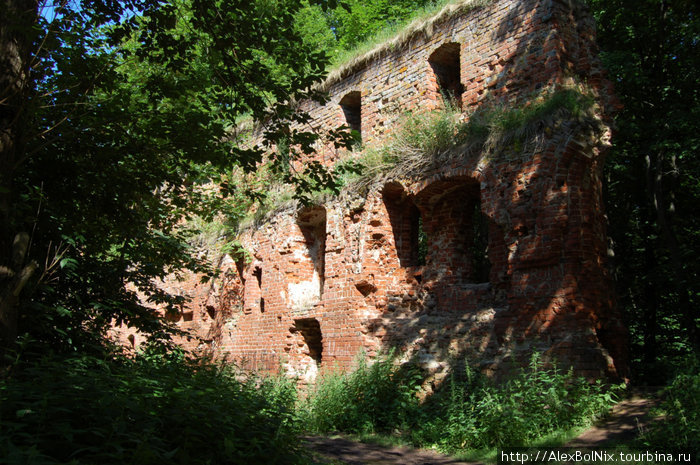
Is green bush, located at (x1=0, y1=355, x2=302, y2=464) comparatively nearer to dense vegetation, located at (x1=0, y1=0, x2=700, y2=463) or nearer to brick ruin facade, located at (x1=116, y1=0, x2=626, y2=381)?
dense vegetation, located at (x1=0, y1=0, x2=700, y2=463)

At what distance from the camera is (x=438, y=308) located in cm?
881

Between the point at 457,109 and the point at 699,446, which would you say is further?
the point at 457,109

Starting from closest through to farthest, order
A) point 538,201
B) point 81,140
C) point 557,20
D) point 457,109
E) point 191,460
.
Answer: point 191,460, point 81,140, point 538,201, point 557,20, point 457,109

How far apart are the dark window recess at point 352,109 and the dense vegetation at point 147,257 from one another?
2.54 m

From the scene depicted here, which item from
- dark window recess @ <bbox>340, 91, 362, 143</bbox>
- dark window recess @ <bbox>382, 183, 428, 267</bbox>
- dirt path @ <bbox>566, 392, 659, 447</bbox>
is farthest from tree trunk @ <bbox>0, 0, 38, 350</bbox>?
dark window recess @ <bbox>340, 91, 362, 143</bbox>

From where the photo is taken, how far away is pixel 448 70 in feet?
34.0

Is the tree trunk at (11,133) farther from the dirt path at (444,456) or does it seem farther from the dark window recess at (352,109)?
the dark window recess at (352,109)

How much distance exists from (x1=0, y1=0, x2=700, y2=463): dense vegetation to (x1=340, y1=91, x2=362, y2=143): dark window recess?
2538 mm

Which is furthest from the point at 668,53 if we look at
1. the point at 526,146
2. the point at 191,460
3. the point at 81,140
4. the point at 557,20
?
the point at 191,460

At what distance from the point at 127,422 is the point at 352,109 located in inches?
381

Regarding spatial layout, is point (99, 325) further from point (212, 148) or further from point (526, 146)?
point (526, 146)

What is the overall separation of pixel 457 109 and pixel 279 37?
4.69m

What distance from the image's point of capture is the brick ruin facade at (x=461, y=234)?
7270 millimetres

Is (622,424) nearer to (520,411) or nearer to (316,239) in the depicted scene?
(520,411)
